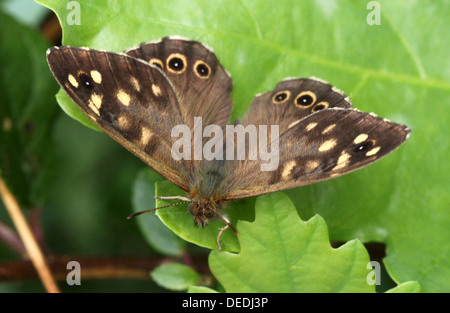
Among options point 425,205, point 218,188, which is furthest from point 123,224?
point 425,205

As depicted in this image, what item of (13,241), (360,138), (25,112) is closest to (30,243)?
(13,241)

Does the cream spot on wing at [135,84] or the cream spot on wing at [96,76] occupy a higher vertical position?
the cream spot on wing at [135,84]

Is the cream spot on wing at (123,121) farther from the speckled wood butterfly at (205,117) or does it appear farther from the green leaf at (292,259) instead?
the green leaf at (292,259)

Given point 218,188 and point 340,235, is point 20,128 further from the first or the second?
point 340,235

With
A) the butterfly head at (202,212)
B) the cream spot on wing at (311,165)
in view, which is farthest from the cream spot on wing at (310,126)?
the butterfly head at (202,212)

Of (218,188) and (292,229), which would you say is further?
(218,188)

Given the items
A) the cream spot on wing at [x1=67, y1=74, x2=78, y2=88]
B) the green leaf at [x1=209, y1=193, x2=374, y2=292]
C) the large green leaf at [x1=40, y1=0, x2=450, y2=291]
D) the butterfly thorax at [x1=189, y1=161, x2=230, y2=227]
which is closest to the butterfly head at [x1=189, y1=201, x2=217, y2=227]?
the butterfly thorax at [x1=189, y1=161, x2=230, y2=227]
